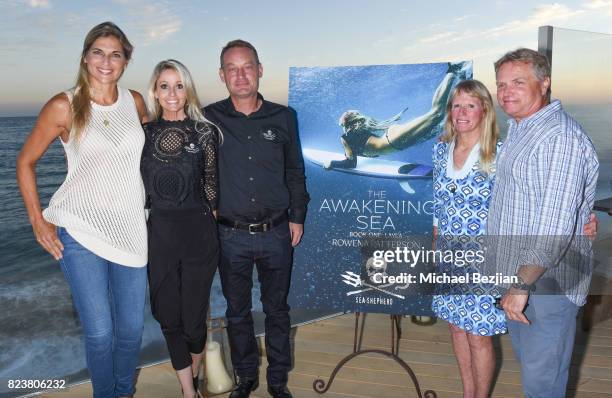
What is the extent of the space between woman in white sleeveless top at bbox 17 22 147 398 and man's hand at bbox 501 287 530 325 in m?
1.34

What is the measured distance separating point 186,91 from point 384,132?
97 cm

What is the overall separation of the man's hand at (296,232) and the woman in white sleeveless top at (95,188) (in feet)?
2.53

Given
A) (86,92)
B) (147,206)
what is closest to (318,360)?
(147,206)

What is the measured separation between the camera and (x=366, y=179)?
2623 millimetres

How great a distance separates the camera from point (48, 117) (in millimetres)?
1895

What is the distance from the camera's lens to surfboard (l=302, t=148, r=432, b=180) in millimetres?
2570

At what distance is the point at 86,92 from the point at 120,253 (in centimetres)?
61

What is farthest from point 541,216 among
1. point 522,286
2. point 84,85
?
point 84,85

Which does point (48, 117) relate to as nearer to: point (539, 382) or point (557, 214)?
point (557, 214)

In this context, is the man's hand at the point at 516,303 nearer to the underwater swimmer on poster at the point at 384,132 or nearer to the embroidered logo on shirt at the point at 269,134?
the underwater swimmer on poster at the point at 384,132

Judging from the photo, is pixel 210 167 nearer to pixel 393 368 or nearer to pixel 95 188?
pixel 95 188

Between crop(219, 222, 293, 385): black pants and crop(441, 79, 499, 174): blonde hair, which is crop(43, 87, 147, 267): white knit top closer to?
crop(219, 222, 293, 385): black pants

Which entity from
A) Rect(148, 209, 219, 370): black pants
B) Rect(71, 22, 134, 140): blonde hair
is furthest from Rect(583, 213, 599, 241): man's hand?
Rect(71, 22, 134, 140): blonde hair

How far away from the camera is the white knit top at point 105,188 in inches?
76.4
